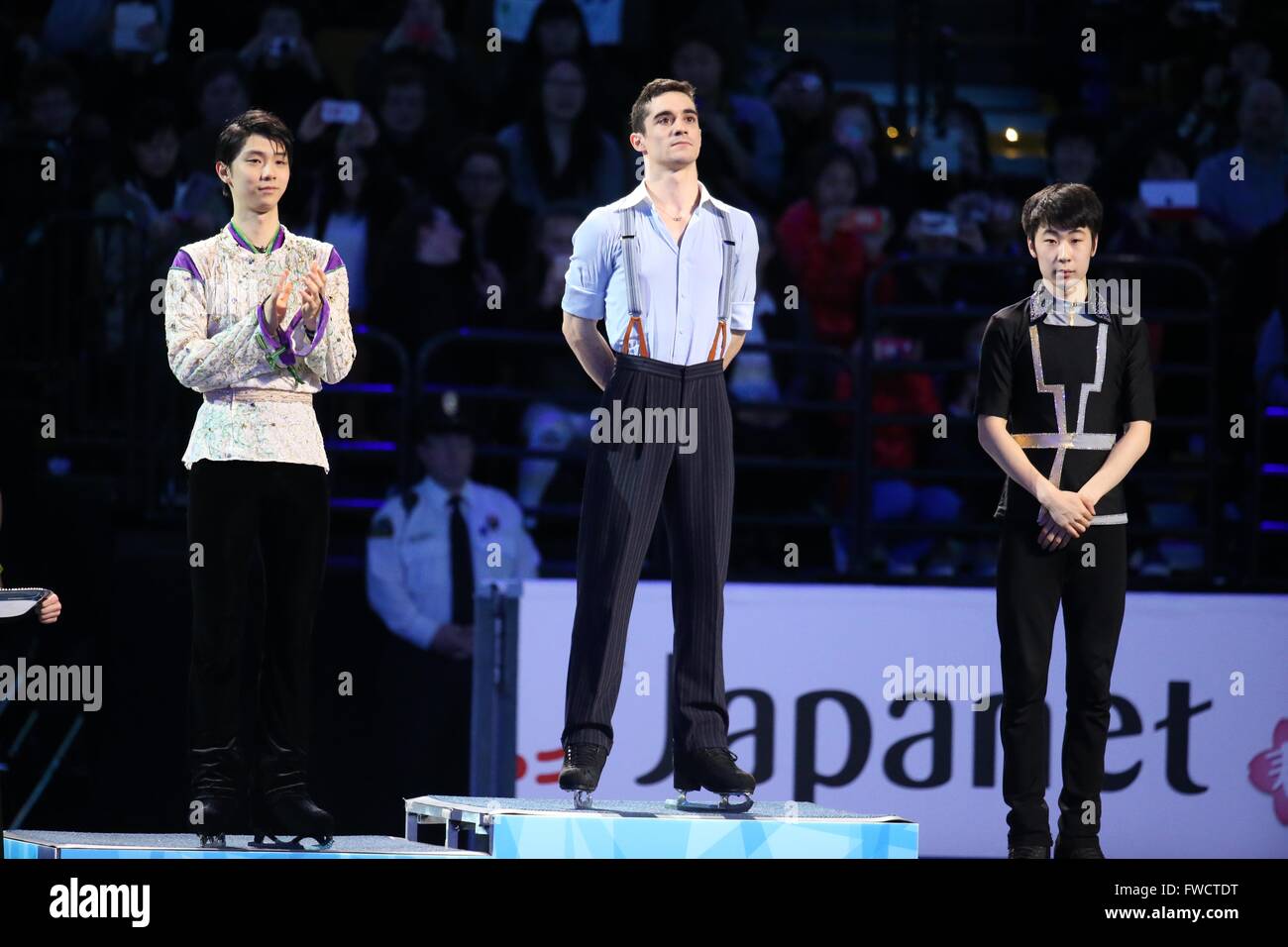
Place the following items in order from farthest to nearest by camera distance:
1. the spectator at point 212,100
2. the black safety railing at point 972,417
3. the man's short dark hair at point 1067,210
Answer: the spectator at point 212,100 < the black safety railing at point 972,417 < the man's short dark hair at point 1067,210

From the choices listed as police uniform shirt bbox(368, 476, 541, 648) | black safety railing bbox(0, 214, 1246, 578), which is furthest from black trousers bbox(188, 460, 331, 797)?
police uniform shirt bbox(368, 476, 541, 648)

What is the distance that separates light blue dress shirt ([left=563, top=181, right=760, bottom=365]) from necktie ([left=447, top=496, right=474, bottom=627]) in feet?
9.79

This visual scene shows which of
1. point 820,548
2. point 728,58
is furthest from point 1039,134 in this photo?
point 820,548

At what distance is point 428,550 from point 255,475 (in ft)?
11.1

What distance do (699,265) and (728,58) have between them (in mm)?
5318

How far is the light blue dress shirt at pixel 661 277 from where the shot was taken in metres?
5.37

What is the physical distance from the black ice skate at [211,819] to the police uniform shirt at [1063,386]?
215cm

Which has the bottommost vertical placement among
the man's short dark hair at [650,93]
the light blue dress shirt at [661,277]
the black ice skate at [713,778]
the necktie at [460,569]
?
the black ice skate at [713,778]

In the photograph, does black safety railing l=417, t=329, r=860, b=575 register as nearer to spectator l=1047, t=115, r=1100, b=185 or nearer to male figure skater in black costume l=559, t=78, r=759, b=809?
spectator l=1047, t=115, r=1100, b=185

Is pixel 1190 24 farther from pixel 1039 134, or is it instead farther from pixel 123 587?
pixel 123 587

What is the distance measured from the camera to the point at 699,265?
5418 mm

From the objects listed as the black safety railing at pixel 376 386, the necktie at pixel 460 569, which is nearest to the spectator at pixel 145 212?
the black safety railing at pixel 376 386

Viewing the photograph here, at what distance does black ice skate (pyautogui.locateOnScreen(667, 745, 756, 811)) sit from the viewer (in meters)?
5.36

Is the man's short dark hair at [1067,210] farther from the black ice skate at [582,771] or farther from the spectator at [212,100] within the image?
the spectator at [212,100]
